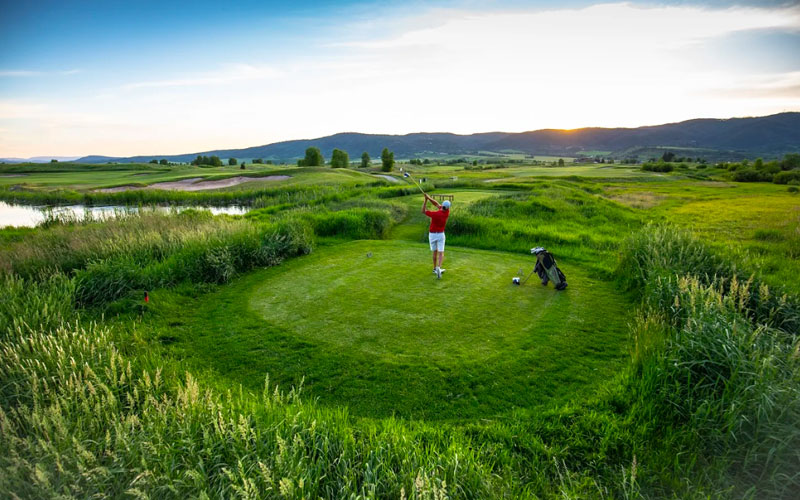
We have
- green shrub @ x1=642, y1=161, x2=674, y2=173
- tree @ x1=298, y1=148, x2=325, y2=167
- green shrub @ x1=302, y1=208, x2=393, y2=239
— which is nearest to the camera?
green shrub @ x1=302, y1=208, x2=393, y2=239

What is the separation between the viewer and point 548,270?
8.55m

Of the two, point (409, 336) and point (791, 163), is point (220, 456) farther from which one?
point (791, 163)

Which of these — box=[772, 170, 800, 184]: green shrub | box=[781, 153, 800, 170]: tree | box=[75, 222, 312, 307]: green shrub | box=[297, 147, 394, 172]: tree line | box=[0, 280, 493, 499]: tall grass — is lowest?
box=[0, 280, 493, 499]: tall grass

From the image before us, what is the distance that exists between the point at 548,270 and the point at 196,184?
138 ft

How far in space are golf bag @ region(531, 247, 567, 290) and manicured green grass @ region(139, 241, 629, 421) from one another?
24 cm

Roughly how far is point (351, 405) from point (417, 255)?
7.04 meters

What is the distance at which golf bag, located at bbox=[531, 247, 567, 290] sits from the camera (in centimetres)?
846

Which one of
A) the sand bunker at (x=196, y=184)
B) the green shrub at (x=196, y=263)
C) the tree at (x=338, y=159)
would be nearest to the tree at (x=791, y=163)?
the sand bunker at (x=196, y=184)

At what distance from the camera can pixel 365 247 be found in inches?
497

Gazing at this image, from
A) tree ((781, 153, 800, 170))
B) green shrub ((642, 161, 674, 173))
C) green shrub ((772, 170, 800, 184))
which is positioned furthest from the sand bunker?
tree ((781, 153, 800, 170))

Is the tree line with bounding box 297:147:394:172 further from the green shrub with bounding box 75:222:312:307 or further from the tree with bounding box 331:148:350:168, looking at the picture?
the green shrub with bounding box 75:222:312:307

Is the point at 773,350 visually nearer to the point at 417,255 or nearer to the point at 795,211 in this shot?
the point at 417,255

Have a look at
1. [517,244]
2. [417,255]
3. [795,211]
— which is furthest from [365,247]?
[795,211]

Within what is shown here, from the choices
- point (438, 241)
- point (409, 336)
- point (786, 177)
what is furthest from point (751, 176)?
point (409, 336)
